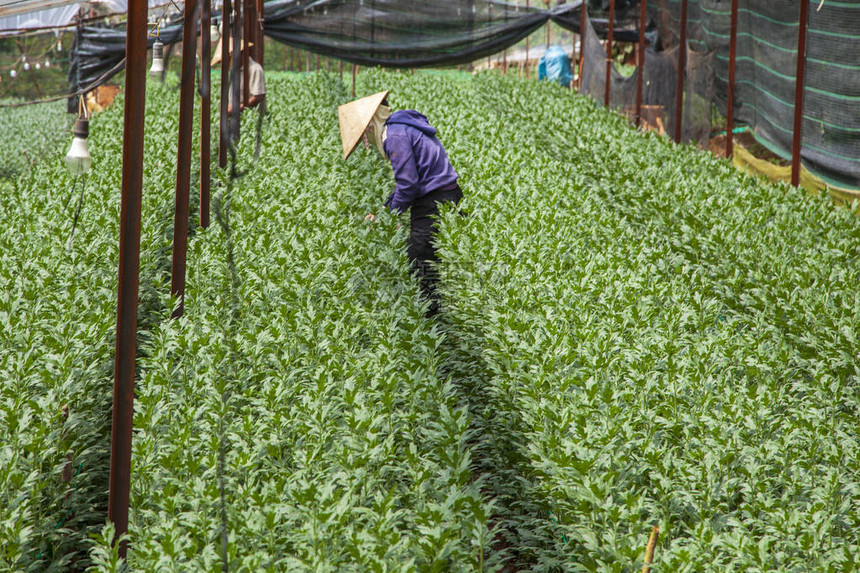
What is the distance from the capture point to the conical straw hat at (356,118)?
7133mm

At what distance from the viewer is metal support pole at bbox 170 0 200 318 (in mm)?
5906

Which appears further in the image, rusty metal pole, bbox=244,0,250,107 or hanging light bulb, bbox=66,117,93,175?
rusty metal pole, bbox=244,0,250,107

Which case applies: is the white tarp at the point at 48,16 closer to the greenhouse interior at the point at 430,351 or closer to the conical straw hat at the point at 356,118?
the greenhouse interior at the point at 430,351

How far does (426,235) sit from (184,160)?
6.62 ft

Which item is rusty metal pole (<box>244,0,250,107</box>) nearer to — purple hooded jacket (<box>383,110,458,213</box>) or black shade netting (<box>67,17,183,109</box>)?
black shade netting (<box>67,17,183,109</box>)

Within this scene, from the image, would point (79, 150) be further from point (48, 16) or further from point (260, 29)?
point (48, 16)

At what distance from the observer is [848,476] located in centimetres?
404

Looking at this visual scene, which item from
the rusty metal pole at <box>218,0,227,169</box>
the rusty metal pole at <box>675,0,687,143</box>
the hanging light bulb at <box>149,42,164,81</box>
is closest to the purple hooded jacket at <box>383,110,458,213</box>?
→ the rusty metal pole at <box>218,0,227,169</box>

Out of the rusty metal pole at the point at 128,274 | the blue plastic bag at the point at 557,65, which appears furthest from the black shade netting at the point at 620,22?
the rusty metal pole at the point at 128,274

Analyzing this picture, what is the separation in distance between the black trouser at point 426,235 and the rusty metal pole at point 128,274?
3371mm

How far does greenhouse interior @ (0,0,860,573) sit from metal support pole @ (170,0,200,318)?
0.03 meters

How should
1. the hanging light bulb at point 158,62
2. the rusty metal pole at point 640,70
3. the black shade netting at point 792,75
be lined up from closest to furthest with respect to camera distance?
the hanging light bulb at point 158,62 → the black shade netting at point 792,75 → the rusty metal pole at point 640,70

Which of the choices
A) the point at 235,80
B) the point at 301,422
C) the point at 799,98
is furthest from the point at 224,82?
the point at 301,422

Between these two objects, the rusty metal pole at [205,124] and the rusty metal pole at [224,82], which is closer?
the rusty metal pole at [205,124]
